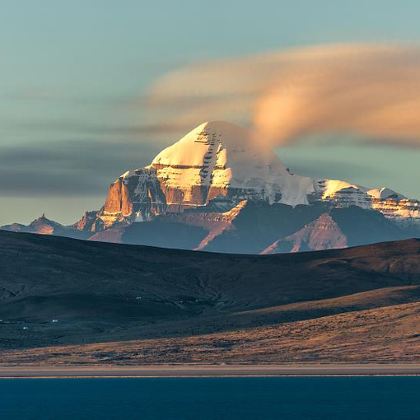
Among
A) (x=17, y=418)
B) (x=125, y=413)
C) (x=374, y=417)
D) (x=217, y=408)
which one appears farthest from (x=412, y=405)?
(x=17, y=418)

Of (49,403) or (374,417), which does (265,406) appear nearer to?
(374,417)

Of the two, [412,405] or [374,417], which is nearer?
[374,417]

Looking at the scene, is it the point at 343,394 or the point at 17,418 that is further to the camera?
the point at 343,394

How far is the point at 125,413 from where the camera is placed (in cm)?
17475

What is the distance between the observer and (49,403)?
190m

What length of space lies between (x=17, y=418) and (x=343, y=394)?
4478 centimetres

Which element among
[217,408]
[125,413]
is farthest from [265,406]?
[125,413]

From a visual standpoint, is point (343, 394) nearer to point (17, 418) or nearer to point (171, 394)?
point (171, 394)

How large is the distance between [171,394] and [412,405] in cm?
3696

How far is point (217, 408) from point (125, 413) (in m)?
11.5

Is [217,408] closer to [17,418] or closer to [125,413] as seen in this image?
[125,413]

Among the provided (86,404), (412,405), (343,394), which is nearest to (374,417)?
(412,405)

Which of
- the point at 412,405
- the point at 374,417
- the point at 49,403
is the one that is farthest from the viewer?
the point at 49,403

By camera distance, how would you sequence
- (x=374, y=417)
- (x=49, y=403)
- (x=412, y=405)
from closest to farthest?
(x=374, y=417) → (x=412, y=405) → (x=49, y=403)
